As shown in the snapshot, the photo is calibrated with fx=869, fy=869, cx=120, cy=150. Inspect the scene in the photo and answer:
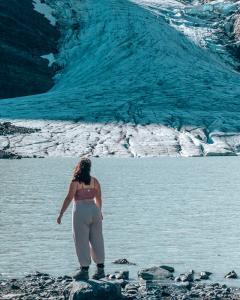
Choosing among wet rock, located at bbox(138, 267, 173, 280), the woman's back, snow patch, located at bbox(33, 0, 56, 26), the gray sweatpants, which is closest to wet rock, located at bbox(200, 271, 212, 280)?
wet rock, located at bbox(138, 267, 173, 280)

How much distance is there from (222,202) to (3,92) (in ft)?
298

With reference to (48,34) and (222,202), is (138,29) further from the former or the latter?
(222,202)

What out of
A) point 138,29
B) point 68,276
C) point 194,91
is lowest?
point 68,276

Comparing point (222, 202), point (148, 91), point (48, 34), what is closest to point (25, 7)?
point (48, 34)

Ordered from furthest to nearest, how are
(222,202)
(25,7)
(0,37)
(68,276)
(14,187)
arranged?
(25,7), (0,37), (14,187), (222,202), (68,276)

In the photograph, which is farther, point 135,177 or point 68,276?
point 135,177

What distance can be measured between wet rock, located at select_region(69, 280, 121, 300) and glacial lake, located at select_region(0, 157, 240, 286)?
3.92 m

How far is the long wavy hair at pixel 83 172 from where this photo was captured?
690 inches

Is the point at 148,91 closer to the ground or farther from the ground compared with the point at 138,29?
closer to the ground

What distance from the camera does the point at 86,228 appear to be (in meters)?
17.7

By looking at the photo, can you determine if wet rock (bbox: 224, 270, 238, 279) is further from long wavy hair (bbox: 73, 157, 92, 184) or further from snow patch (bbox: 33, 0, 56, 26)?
snow patch (bbox: 33, 0, 56, 26)

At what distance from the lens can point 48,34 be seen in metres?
143

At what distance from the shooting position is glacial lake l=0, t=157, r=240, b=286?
22.2 meters

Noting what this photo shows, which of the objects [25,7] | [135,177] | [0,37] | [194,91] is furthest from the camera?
[25,7]
